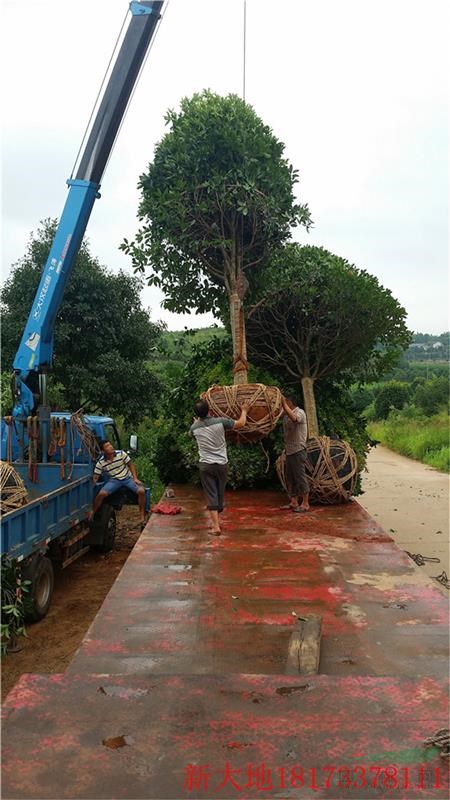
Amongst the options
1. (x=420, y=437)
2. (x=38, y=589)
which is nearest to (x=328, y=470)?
(x=38, y=589)

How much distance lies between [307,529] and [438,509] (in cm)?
858

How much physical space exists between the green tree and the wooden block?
13.1 ft

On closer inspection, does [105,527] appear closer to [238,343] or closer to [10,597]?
[10,597]

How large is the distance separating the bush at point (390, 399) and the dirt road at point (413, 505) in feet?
48.3

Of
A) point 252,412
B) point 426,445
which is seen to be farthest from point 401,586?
point 426,445

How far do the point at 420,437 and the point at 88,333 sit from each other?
666 inches

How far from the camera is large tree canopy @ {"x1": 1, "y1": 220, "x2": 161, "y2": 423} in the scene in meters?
13.2

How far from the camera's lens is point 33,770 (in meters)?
2.33

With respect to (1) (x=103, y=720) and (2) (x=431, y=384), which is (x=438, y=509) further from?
(2) (x=431, y=384)

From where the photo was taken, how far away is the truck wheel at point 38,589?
22.1 feet

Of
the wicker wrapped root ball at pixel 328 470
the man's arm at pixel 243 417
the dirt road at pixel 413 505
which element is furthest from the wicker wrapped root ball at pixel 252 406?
the dirt road at pixel 413 505

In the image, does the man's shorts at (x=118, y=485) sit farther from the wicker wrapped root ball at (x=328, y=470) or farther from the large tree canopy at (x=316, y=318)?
the large tree canopy at (x=316, y=318)

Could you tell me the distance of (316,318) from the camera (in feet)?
30.4

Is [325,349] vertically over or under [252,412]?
over
